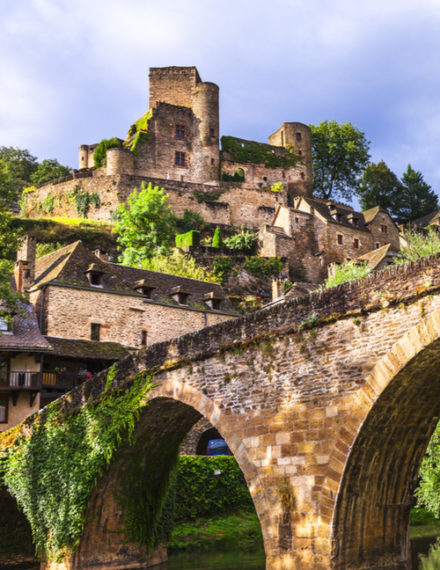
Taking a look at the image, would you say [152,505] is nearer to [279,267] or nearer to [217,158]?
[279,267]

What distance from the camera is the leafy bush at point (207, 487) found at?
815 inches

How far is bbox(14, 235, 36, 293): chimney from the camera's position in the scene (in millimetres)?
26016

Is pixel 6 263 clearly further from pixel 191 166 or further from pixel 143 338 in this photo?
pixel 191 166

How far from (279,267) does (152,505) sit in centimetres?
2841

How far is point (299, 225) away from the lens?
47344mm

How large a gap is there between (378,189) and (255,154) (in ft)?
42.9

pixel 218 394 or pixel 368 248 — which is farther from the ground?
pixel 368 248

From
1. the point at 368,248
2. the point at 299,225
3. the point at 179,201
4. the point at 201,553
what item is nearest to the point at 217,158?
the point at 179,201

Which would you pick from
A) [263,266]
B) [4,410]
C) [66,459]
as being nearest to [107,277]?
[4,410]

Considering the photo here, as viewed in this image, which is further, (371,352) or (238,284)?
(238,284)

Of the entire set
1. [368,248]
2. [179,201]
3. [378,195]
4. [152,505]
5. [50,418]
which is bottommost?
[152,505]

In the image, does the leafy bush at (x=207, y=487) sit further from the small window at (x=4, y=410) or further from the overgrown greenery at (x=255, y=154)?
the overgrown greenery at (x=255, y=154)

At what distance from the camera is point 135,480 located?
1600cm

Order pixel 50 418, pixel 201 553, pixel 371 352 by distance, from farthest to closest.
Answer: pixel 201 553, pixel 50 418, pixel 371 352
